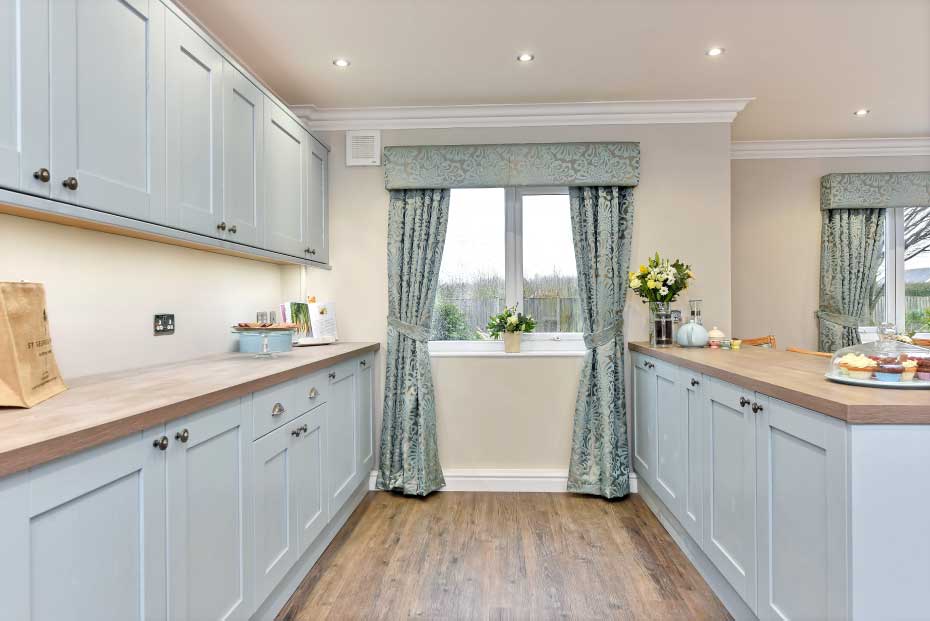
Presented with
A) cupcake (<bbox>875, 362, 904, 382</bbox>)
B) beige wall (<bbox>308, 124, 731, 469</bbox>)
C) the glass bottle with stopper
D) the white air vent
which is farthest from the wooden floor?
the white air vent

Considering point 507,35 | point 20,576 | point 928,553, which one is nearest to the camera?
point 20,576

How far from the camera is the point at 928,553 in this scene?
1.17 m

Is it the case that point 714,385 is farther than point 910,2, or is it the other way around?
point 910,2

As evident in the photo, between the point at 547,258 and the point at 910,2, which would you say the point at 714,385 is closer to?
the point at 547,258

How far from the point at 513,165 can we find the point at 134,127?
7.13 ft

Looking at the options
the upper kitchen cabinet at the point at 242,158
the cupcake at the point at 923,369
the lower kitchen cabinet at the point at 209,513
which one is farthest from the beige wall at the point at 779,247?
the lower kitchen cabinet at the point at 209,513

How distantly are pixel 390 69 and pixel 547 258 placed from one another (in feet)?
5.16

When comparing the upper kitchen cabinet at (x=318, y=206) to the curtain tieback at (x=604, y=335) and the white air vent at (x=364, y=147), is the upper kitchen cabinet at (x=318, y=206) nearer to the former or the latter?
the white air vent at (x=364, y=147)

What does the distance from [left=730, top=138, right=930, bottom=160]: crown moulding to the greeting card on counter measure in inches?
134

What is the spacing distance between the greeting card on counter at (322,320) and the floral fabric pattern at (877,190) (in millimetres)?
3938

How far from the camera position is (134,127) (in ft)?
5.02

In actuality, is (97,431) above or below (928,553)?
above

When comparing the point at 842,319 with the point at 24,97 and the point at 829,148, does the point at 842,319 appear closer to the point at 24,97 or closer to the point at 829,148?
the point at 829,148

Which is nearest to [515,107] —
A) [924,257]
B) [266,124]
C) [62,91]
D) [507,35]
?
[507,35]
